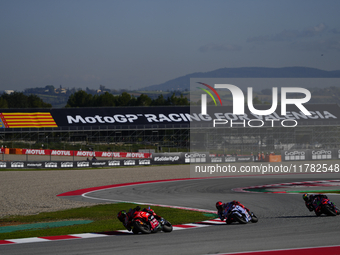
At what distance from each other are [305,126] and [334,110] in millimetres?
6772

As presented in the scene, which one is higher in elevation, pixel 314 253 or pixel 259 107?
pixel 259 107

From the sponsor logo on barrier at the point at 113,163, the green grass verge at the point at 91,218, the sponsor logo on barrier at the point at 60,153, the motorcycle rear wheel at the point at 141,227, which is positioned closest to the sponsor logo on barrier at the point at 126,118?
the sponsor logo on barrier at the point at 60,153

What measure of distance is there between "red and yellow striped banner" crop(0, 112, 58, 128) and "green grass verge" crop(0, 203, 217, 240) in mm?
39352

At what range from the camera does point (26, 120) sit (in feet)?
173

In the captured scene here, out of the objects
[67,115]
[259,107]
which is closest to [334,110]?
[259,107]

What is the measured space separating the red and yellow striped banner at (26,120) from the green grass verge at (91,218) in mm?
39352

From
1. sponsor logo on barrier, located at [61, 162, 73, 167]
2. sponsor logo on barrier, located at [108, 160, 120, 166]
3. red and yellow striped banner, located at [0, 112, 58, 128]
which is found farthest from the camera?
red and yellow striped banner, located at [0, 112, 58, 128]

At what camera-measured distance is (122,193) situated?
21.2 meters

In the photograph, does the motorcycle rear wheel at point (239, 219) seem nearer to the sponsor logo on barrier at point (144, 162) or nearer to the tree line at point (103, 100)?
the sponsor logo on barrier at point (144, 162)

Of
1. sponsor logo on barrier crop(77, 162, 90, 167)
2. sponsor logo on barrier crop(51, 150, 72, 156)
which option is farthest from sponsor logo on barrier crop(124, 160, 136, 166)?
sponsor logo on barrier crop(51, 150, 72, 156)

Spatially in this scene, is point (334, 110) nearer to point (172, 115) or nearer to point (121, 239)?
point (172, 115)

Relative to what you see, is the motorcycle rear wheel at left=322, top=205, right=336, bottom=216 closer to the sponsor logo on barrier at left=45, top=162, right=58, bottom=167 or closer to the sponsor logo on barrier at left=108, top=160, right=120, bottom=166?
the sponsor logo on barrier at left=108, top=160, right=120, bottom=166

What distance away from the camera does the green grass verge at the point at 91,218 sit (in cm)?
1038

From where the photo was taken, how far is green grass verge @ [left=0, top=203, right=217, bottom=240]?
1038 centimetres
